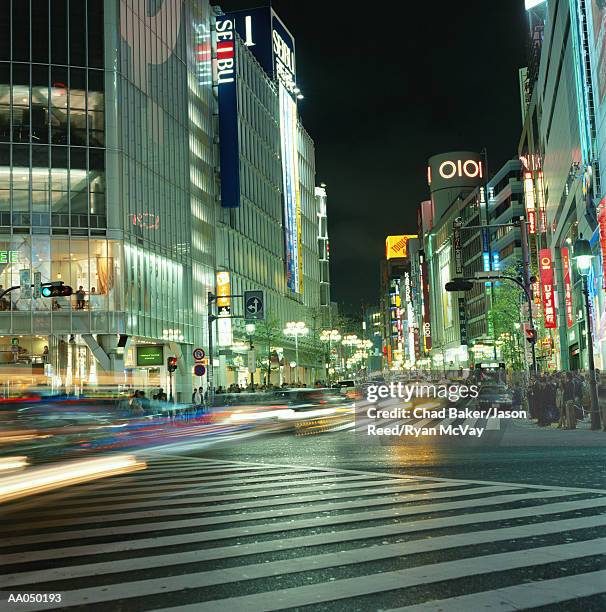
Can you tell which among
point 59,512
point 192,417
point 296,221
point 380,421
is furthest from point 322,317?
point 59,512

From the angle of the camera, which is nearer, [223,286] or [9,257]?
[9,257]

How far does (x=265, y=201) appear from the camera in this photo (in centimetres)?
8475

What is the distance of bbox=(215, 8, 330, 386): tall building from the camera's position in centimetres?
7025

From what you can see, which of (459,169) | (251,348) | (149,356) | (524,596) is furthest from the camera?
(459,169)

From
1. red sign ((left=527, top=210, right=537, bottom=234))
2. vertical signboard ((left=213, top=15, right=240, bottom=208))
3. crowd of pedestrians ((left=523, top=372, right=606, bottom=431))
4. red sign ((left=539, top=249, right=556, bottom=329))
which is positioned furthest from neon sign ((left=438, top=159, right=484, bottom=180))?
crowd of pedestrians ((left=523, top=372, right=606, bottom=431))

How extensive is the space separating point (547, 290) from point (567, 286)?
371cm

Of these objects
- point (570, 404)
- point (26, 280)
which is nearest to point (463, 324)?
point (26, 280)

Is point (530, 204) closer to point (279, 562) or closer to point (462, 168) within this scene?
point (279, 562)

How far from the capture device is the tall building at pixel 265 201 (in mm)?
70250

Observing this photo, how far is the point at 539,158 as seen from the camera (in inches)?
3068

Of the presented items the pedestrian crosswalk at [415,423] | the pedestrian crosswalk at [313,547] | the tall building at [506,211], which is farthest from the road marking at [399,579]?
the tall building at [506,211]

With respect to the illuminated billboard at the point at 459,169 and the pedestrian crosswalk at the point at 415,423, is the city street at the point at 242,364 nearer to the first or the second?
the pedestrian crosswalk at the point at 415,423

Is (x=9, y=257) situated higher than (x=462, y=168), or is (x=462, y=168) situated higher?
(x=462, y=168)

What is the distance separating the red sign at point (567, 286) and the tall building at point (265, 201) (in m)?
24.5
